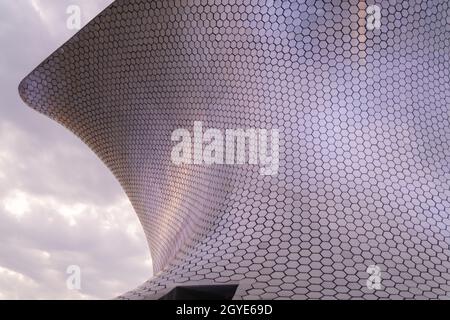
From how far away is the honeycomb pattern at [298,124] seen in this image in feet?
12.9

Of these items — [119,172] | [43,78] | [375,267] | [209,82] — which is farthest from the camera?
[119,172]

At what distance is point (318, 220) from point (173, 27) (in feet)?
8.30

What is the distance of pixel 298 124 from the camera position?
487 centimetres

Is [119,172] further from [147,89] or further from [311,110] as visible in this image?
[311,110]

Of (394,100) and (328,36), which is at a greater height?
(328,36)

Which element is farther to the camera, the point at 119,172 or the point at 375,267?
the point at 119,172

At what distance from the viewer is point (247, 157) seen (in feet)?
16.3

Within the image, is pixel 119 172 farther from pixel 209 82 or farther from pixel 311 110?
pixel 311 110

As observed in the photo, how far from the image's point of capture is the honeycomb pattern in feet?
12.9
